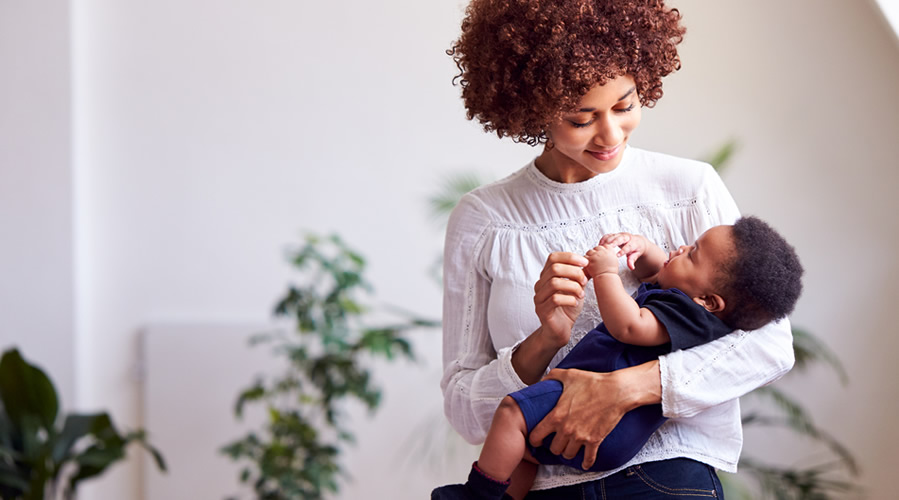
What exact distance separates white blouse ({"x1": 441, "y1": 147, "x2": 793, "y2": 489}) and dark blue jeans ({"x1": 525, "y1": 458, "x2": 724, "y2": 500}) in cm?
1

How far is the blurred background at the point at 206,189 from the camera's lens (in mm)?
3656

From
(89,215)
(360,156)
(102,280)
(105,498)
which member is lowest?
(105,498)

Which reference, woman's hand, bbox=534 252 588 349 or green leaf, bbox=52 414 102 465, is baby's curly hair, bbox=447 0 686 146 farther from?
green leaf, bbox=52 414 102 465

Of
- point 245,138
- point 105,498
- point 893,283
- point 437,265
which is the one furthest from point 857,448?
point 105,498

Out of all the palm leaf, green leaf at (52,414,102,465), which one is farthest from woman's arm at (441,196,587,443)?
green leaf at (52,414,102,465)

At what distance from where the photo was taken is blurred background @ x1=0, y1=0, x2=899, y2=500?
366 cm

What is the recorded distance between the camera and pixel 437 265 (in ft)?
11.9

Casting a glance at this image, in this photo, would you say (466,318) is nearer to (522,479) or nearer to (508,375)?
(508,375)

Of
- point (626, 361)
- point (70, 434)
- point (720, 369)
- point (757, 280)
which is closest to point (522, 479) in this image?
point (626, 361)

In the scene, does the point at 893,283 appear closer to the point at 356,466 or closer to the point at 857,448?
the point at 857,448

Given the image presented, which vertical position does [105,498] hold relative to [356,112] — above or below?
below

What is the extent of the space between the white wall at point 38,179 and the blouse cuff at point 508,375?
9.34ft

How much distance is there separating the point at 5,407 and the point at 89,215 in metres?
0.92

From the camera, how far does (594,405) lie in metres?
1.27
